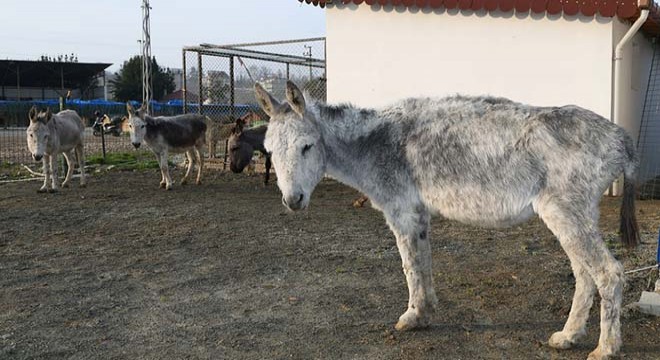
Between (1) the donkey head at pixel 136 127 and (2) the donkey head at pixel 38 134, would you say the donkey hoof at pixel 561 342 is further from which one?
(1) the donkey head at pixel 136 127

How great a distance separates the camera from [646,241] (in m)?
6.96

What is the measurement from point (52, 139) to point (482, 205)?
32.6 ft

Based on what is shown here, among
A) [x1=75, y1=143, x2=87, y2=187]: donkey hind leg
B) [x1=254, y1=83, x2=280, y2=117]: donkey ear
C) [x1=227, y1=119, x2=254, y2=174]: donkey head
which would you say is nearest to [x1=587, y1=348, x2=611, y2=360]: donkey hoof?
[x1=254, y1=83, x2=280, y2=117]: donkey ear

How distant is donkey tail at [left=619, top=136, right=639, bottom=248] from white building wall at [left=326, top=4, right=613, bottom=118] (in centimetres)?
609

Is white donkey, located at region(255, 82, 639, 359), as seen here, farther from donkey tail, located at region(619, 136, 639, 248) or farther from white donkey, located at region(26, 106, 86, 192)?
white donkey, located at region(26, 106, 86, 192)

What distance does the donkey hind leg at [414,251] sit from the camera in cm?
442

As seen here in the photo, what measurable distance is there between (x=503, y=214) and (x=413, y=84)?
7.29 meters

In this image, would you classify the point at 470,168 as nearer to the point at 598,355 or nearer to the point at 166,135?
the point at 598,355

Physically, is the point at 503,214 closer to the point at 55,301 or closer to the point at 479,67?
the point at 55,301

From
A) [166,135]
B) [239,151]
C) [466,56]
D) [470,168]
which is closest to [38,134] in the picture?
[166,135]

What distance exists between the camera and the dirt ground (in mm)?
4266

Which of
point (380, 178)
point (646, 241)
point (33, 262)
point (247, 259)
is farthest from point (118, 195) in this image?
point (646, 241)

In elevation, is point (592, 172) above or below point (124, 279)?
above

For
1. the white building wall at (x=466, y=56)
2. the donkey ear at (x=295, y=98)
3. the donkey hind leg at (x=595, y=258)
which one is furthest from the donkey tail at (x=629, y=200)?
the white building wall at (x=466, y=56)
